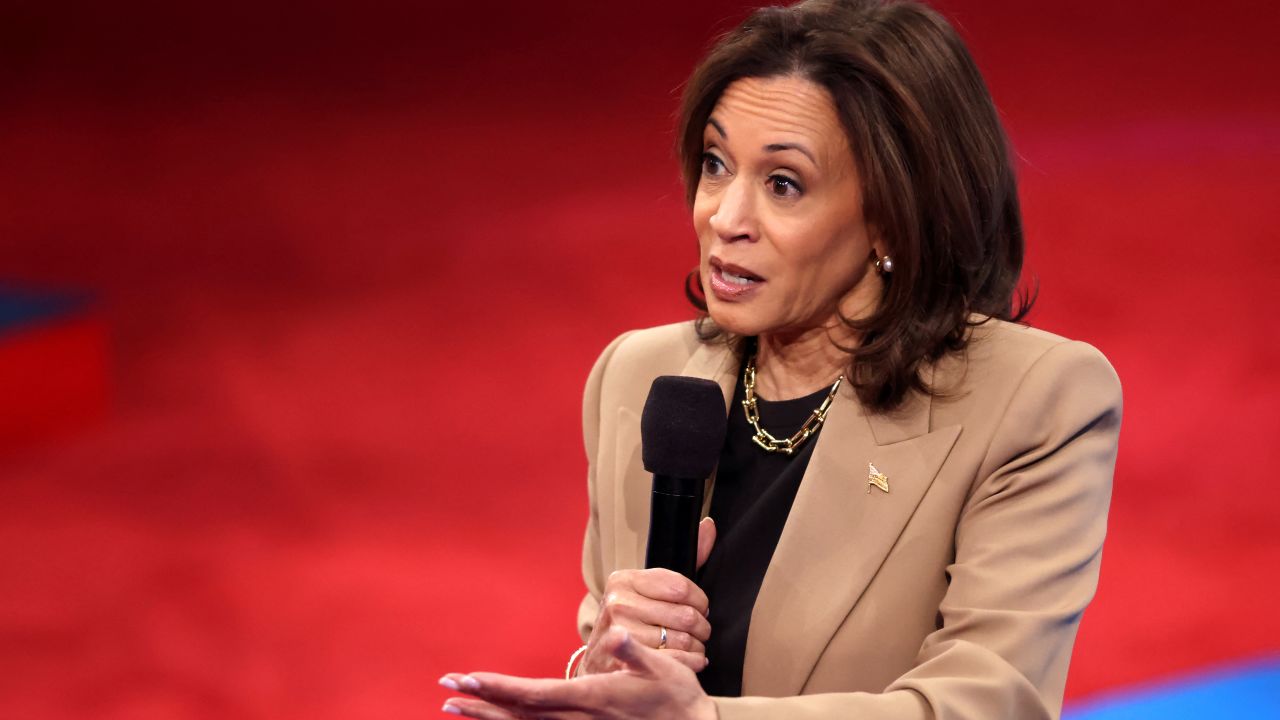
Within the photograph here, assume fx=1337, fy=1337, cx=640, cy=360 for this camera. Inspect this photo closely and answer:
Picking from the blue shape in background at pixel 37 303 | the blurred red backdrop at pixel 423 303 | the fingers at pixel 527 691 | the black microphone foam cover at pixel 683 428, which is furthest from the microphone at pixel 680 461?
the blue shape in background at pixel 37 303

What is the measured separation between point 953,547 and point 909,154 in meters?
0.49

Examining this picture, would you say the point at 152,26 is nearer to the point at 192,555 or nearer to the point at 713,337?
the point at 192,555

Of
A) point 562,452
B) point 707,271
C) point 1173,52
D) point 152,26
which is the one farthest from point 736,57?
point 152,26

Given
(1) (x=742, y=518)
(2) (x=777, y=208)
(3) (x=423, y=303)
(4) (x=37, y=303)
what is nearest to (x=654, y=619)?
(1) (x=742, y=518)

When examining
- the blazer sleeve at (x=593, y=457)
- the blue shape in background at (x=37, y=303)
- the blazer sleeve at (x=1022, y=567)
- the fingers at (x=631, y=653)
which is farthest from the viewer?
the blue shape in background at (x=37, y=303)

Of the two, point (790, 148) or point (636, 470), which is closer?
point (790, 148)

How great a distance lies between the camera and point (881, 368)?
1.71m

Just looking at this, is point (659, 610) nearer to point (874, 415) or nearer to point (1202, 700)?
point (874, 415)

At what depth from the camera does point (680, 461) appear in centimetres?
145

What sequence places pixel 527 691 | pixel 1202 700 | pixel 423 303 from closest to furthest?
pixel 527 691
pixel 1202 700
pixel 423 303

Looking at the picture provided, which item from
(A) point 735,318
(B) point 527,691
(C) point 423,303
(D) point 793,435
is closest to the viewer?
(B) point 527,691

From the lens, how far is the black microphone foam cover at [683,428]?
1454 mm

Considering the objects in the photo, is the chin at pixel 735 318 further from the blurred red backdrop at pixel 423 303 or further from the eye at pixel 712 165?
the blurred red backdrop at pixel 423 303

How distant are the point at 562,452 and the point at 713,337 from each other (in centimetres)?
169
